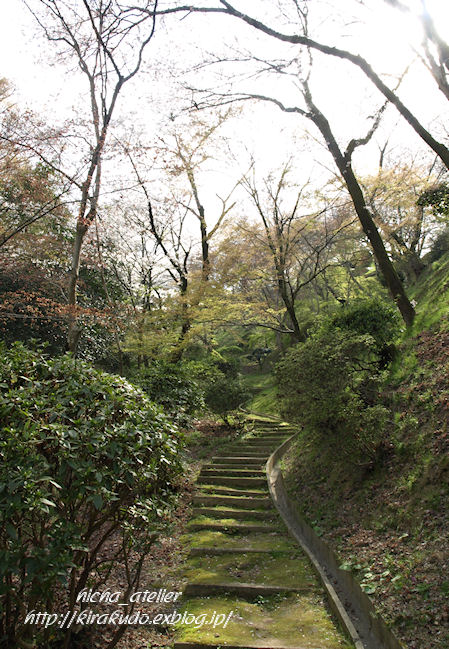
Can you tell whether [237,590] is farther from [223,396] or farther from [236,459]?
[223,396]

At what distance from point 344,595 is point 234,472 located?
4669 mm

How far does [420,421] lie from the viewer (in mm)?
5625

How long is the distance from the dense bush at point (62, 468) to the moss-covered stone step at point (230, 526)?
3.63 meters

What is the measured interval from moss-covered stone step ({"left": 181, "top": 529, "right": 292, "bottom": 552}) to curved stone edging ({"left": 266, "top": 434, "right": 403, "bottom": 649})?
27 centimetres

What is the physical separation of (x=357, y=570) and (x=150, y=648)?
231 cm

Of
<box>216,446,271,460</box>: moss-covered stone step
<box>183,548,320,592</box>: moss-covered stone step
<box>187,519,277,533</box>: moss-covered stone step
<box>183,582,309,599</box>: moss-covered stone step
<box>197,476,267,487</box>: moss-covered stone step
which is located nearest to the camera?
<box>183,582,309,599</box>: moss-covered stone step

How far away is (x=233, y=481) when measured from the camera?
340 inches

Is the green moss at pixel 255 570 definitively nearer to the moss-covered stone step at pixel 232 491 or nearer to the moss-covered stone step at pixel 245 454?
the moss-covered stone step at pixel 232 491

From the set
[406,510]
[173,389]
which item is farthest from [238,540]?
[173,389]

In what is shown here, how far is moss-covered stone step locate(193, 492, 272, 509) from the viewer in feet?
24.9

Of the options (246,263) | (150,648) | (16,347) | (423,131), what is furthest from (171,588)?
(246,263)

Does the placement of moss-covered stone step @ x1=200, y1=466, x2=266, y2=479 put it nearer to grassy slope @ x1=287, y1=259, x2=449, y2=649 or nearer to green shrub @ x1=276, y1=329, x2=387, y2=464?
grassy slope @ x1=287, y1=259, x2=449, y2=649

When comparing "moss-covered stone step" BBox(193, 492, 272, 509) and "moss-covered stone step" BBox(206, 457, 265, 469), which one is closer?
"moss-covered stone step" BBox(193, 492, 272, 509)

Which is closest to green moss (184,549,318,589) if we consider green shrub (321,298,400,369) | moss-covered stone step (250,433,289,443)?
green shrub (321,298,400,369)
